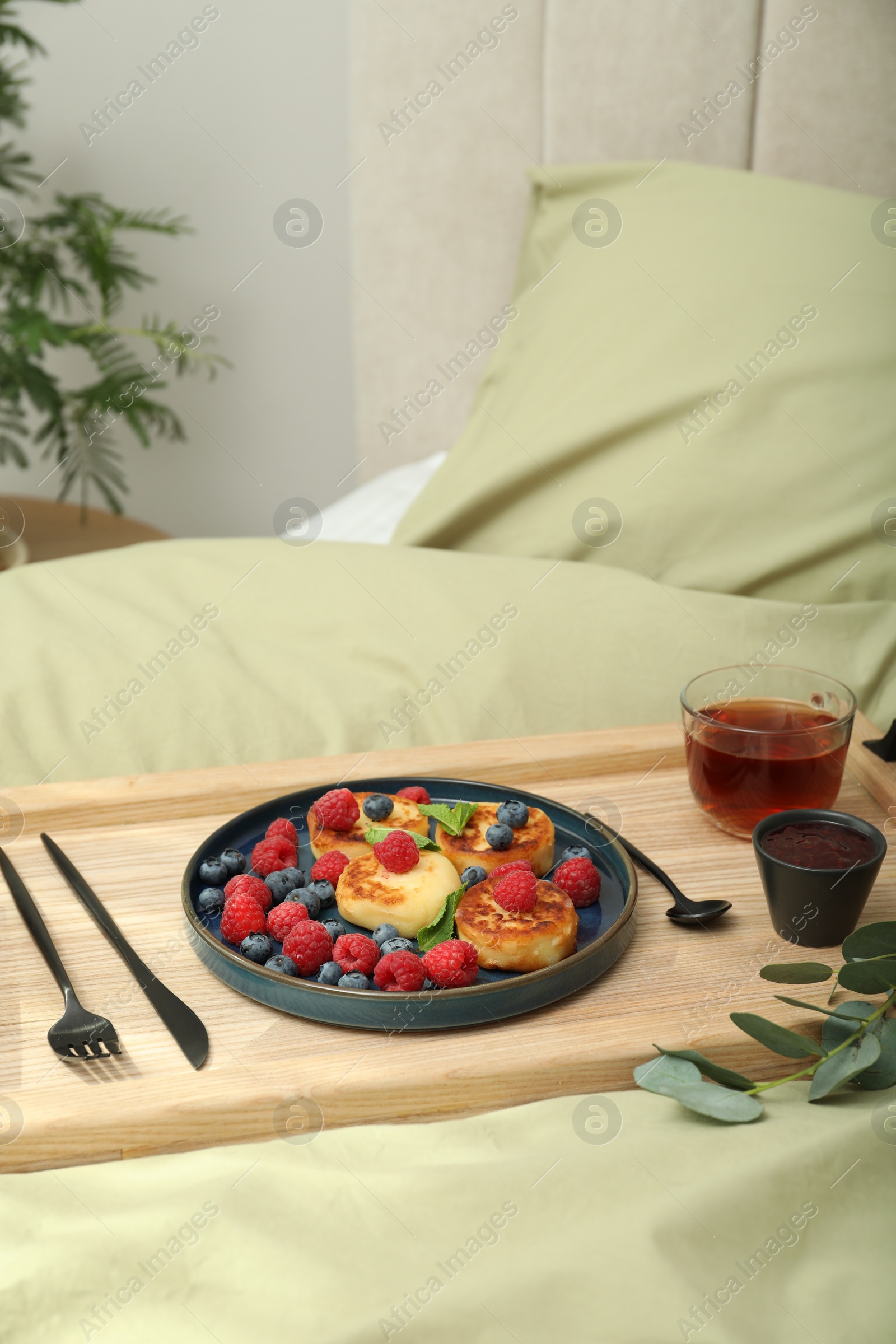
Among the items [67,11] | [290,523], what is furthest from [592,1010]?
[67,11]

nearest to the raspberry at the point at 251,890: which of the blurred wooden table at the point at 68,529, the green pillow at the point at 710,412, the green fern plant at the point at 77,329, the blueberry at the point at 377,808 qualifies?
the blueberry at the point at 377,808

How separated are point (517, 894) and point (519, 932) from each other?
0.03 meters

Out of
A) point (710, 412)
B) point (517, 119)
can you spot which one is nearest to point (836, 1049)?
point (710, 412)

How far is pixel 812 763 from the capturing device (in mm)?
899

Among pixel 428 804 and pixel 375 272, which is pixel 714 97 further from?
pixel 428 804

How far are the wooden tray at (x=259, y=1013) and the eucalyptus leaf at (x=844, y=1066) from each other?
0.21ft

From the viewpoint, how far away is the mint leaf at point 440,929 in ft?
2.45

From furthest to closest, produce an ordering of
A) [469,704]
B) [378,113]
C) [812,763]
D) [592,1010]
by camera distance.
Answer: [378,113], [469,704], [812,763], [592,1010]

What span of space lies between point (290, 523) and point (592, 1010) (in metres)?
2.36

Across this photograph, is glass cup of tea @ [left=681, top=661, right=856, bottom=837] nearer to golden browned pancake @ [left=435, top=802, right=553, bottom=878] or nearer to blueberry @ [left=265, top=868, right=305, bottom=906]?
golden browned pancake @ [left=435, top=802, right=553, bottom=878]

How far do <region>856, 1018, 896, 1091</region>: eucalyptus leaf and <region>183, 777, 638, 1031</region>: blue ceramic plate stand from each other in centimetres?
18

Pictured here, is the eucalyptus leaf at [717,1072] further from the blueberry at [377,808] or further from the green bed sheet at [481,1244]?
the blueberry at [377,808]

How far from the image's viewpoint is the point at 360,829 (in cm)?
88

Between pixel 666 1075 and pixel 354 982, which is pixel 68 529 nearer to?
pixel 354 982
